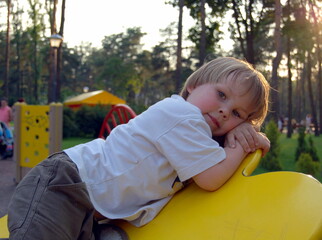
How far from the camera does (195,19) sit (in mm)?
17000

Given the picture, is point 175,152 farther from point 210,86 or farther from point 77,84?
point 77,84

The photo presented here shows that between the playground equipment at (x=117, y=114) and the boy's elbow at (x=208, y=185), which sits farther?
the playground equipment at (x=117, y=114)

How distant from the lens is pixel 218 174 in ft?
3.78

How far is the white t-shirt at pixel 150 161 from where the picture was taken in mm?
1147

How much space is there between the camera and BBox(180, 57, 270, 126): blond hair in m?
1.24

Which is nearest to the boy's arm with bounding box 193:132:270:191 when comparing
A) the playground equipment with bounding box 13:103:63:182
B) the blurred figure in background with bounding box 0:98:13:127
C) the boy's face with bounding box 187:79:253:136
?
the boy's face with bounding box 187:79:253:136

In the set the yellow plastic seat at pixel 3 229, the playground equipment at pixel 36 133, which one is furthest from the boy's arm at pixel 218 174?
the playground equipment at pixel 36 133

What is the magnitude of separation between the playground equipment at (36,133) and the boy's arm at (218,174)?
4.39 meters

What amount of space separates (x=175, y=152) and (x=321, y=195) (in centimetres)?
43

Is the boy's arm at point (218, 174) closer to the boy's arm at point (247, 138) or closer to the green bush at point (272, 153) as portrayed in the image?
the boy's arm at point (247, 138)

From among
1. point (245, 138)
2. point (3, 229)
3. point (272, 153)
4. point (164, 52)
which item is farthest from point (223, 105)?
point (164, 52)

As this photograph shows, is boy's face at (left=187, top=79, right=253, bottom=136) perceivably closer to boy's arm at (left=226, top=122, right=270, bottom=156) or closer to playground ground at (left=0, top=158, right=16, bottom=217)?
boy's arm at (left=226, top=122, right=270, bottom=156)

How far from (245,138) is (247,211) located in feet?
0.97

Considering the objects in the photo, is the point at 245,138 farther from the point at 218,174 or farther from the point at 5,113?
the point at 5,113
